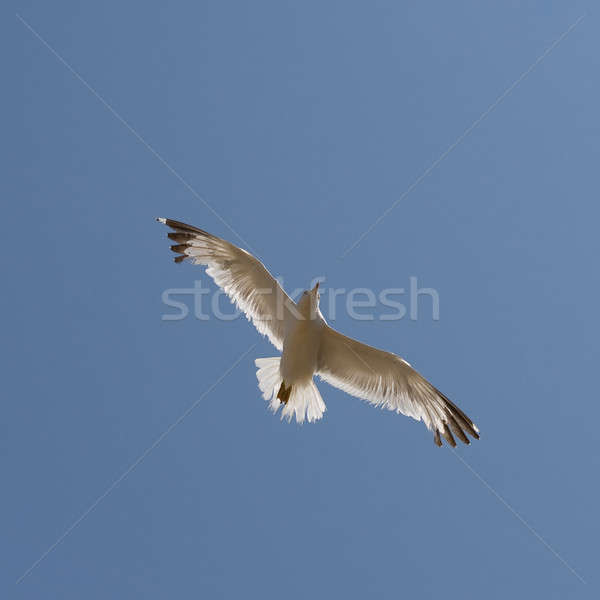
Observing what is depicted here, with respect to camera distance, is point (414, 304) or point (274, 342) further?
point (414, 304)

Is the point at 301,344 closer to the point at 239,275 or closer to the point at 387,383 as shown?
the point at 239,275

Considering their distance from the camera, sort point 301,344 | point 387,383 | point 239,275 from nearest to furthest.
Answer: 1. point 301,344
2. point 239,275
3. point 387,383

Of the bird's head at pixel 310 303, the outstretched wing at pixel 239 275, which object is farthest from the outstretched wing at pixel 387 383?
the outstretched wing at pixel 239 275

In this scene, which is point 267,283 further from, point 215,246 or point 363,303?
point 363,303

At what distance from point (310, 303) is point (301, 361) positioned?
0.82 meters

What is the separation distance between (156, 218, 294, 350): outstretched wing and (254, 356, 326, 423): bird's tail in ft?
1.29

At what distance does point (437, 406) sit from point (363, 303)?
7.29 feet

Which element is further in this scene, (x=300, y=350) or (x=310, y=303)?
(x=300, y=350)

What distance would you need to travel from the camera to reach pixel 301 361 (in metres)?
13.1

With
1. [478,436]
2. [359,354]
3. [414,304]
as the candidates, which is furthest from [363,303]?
[478,436]

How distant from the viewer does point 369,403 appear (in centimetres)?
1357

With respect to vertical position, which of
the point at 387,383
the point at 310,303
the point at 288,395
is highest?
the point at 387,383

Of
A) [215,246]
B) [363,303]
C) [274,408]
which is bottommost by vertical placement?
[274,408]

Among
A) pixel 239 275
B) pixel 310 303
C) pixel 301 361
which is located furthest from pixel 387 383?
pixel 239 275
